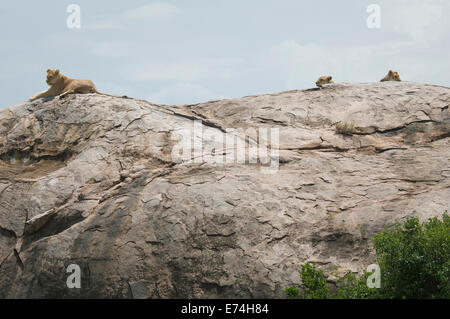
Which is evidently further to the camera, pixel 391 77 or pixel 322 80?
pixel 391 77

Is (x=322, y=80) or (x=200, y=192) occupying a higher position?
(x=322, y=80)

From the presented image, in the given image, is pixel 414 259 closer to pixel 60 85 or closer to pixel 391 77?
pixel 391 77

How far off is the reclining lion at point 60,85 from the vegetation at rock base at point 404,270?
7.80m

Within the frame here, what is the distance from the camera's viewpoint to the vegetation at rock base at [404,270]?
7520 mm

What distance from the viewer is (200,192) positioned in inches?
361

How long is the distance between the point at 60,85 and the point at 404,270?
30.8 feet

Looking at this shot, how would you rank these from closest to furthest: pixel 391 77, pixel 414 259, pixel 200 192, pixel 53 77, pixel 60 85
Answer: pixel 414 259 → pixel 200 192 → pixel 53 77 → pixel 60 85 → pixel 391 77

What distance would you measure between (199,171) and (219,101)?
4335 mm

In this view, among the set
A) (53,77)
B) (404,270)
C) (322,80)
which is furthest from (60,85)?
(404,270)

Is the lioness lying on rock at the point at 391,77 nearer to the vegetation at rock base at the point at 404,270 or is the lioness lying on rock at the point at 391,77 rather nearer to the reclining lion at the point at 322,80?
the reclining lion at the point at 322,80

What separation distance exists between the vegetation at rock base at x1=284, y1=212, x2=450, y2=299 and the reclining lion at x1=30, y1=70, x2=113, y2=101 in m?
7.80
